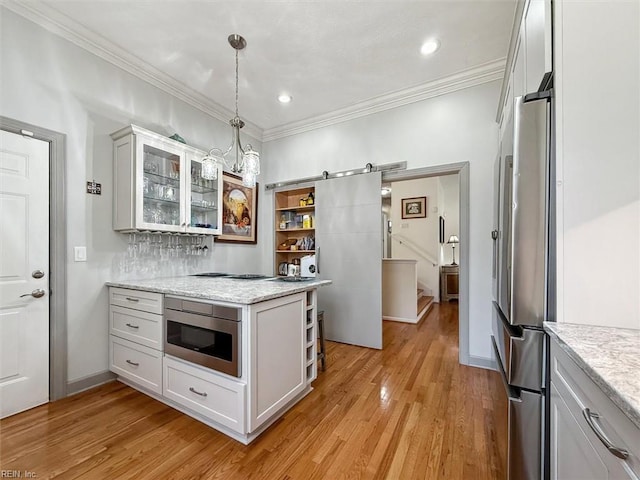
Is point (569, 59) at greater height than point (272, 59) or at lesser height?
lesser

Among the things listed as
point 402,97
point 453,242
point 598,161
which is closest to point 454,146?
point 402,97

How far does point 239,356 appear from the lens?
63.0 inches

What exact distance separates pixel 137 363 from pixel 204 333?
872 mm

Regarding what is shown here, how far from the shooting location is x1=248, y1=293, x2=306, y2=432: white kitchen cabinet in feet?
5.29

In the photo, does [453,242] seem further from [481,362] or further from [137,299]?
[137,299]

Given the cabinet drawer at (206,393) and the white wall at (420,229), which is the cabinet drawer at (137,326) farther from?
the white wall at (420,229)

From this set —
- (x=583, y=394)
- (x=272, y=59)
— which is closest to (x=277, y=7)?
(x=272, y=59)

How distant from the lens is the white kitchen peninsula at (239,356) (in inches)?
63.1

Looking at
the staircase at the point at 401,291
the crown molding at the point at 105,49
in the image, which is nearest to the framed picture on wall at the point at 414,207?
the staircase at the point at 401,291

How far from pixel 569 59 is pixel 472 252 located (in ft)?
6.53

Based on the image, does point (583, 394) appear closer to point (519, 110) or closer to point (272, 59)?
point (519, 110)

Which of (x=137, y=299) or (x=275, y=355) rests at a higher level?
(x=137, y=299)

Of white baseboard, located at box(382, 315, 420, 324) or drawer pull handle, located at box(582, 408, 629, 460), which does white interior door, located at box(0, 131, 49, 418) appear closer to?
drawer pull handle, located at box(582, 408, 629, 460)

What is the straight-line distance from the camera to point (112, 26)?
7.25 feet
